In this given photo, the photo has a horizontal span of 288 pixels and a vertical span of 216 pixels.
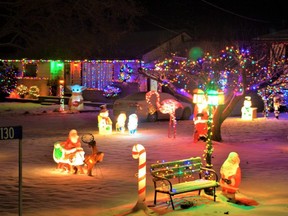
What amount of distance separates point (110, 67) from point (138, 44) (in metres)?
2.95

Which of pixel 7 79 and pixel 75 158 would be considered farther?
pixel 7 79

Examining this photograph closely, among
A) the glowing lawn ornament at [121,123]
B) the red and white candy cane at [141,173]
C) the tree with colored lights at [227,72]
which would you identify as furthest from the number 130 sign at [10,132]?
the glowing lawn ornament at [121,123]

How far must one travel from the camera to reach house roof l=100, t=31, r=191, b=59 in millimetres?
40562

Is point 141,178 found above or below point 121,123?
below

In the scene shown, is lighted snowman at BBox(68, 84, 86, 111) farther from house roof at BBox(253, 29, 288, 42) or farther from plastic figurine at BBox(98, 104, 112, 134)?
house roof at BBox(253, 29, 288, 42)

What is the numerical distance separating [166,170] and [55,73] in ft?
116

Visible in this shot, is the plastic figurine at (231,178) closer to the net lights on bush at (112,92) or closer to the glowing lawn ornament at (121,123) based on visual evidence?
the glowing lawn ornament at (121,123)

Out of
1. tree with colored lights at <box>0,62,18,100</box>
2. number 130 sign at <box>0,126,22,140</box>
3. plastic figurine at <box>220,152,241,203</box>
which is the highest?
tree with colored lights at <box>0,62,18,100</box>

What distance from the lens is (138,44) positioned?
43.1 m

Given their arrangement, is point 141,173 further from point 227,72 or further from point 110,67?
point 110,67

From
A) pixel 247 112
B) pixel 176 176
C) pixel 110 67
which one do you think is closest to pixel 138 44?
pixel 110 67

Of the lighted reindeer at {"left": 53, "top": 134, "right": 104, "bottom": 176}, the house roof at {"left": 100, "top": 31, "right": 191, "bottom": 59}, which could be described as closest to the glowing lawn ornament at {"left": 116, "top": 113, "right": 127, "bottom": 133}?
the lighted reindeer at {"left": 53, "top": 134, "right": 104, "bottom": 176}

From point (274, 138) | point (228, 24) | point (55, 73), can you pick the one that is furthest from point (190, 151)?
point (228, 24)

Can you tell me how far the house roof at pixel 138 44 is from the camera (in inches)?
1597
